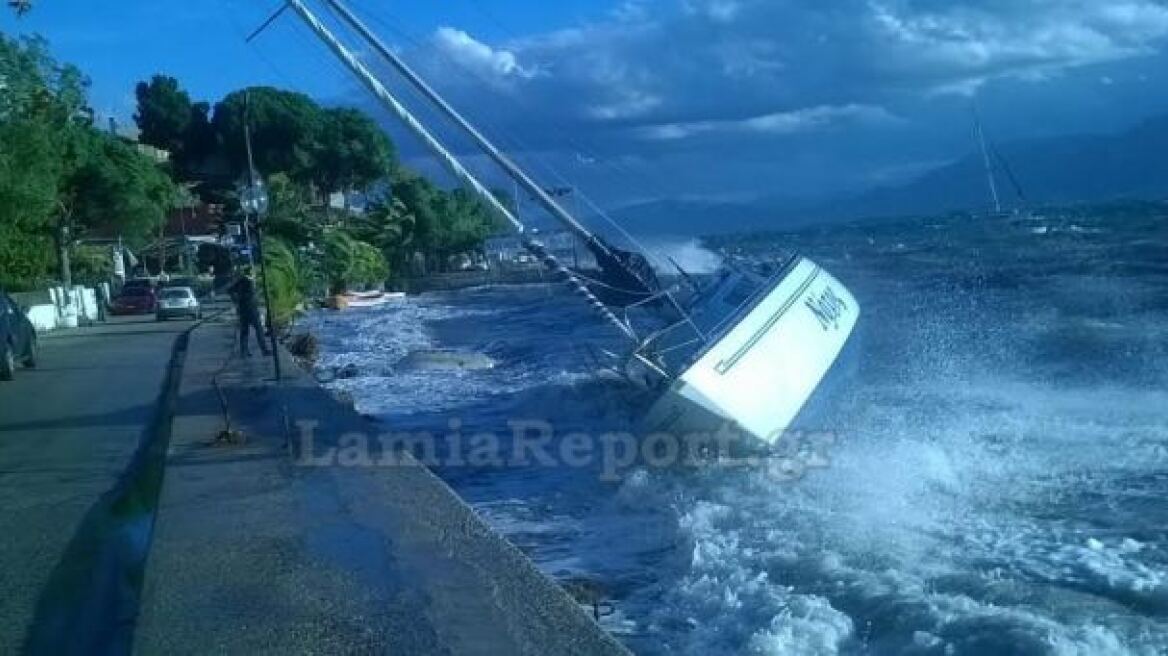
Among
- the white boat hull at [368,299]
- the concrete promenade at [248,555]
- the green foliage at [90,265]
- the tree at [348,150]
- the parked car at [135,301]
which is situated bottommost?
the white boat hull at [368,299]

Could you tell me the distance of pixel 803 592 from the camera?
8.48 meters

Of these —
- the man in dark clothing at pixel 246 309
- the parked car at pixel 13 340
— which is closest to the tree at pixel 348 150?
Answer: the parked car at pixel 13 340

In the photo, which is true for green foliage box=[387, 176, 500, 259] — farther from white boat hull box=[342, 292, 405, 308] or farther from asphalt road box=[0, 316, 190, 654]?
asphalt road box=[0, 316, 190, 654]

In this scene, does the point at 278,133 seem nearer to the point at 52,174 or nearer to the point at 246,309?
the point at 52,174

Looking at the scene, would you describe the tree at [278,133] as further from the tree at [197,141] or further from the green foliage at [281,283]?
the green foliage at [281,283]

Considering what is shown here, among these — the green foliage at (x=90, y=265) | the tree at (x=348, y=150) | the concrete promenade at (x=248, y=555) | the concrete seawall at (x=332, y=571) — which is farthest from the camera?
the tree at (x=348, y=150)

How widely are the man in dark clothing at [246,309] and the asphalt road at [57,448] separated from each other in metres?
1.43

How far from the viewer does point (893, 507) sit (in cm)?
1079

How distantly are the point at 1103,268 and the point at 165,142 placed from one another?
51513 millimetres

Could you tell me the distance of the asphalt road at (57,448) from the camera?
823cm

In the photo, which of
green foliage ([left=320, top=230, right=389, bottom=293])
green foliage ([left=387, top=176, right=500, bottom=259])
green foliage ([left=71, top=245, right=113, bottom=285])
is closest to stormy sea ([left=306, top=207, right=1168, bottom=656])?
green foliage ([left=71, top=245, right=113, bottom=285])

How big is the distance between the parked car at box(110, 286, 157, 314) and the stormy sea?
84.1 ft

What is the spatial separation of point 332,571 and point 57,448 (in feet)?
23.9

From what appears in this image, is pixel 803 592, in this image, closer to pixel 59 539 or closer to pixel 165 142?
pixel 59 539
